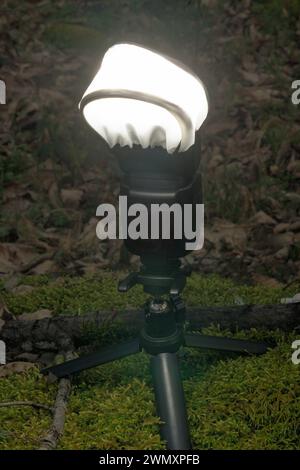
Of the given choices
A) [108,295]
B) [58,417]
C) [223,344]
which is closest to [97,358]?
[58,417]

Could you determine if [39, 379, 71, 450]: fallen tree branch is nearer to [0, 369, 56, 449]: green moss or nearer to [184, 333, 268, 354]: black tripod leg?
[0, 369, 56, 449]: green moss

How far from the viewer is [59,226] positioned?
11.2 ft

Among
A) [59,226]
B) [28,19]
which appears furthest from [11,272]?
[28,19]

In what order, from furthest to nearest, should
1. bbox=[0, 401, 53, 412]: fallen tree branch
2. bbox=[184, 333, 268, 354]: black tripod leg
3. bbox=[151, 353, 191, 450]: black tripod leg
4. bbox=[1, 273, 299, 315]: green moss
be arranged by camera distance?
1. bbox=[1, 273, 299, 315]: green moss
2. bbox=[184, 333, 268, 354]: black tripod leg
3. bbox=[0, 401, 53, 412]: fallen tree branch
4. bbox=[151, 353, 191, 450]: black tripod leg

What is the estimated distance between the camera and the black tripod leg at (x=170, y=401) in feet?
5.65

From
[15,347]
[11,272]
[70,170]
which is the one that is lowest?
[15,347]

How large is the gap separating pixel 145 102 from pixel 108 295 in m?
1.17

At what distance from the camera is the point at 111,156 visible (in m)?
3.86

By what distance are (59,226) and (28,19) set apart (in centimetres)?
287

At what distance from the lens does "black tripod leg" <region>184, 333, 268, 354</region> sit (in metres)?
2.04

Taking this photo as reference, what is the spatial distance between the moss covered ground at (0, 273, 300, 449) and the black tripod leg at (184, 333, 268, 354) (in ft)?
0.11

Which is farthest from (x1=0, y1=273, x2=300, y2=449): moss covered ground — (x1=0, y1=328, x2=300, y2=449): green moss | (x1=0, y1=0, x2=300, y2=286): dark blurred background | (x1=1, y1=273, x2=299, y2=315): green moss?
(x1=0, y1=0, x2=300, y2=286): dark blurred background

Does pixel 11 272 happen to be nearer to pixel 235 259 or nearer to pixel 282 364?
pixel 235 259

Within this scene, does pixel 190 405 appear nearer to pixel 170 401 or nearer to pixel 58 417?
pixel 170 401
